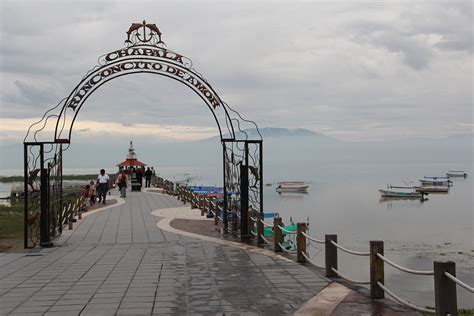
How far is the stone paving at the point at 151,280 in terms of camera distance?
7410 millimetres

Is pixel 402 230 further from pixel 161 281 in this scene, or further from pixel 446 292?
pixel 446 292

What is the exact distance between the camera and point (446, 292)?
5773 millimetres

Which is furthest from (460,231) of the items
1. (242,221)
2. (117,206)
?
(242,221)

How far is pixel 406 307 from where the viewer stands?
7117mm

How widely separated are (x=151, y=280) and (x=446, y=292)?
5022 mm

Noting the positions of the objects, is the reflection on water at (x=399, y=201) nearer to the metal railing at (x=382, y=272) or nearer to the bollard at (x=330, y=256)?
the metal railing at (x=382, y=272)

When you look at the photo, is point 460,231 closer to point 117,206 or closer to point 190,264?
point 117,206

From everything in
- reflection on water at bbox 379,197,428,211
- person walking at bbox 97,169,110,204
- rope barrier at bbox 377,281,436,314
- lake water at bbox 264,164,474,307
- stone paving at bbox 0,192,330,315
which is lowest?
lake water at bbox 264,164,474,307

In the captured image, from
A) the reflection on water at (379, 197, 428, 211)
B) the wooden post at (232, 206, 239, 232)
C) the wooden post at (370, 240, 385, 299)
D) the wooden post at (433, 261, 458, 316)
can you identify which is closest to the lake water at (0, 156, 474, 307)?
the reflection on water at (379, 197, 428, 211)

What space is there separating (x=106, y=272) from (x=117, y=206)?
1599cm

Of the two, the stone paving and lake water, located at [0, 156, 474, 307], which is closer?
the stone paving

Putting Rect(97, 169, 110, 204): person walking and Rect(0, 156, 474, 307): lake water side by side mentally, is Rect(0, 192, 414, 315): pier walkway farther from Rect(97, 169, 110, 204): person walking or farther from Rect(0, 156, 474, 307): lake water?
Rect(97, 169, 110, 204): person walking

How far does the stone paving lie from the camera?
7.41 m

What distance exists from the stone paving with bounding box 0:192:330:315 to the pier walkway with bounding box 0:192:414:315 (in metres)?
0.01
